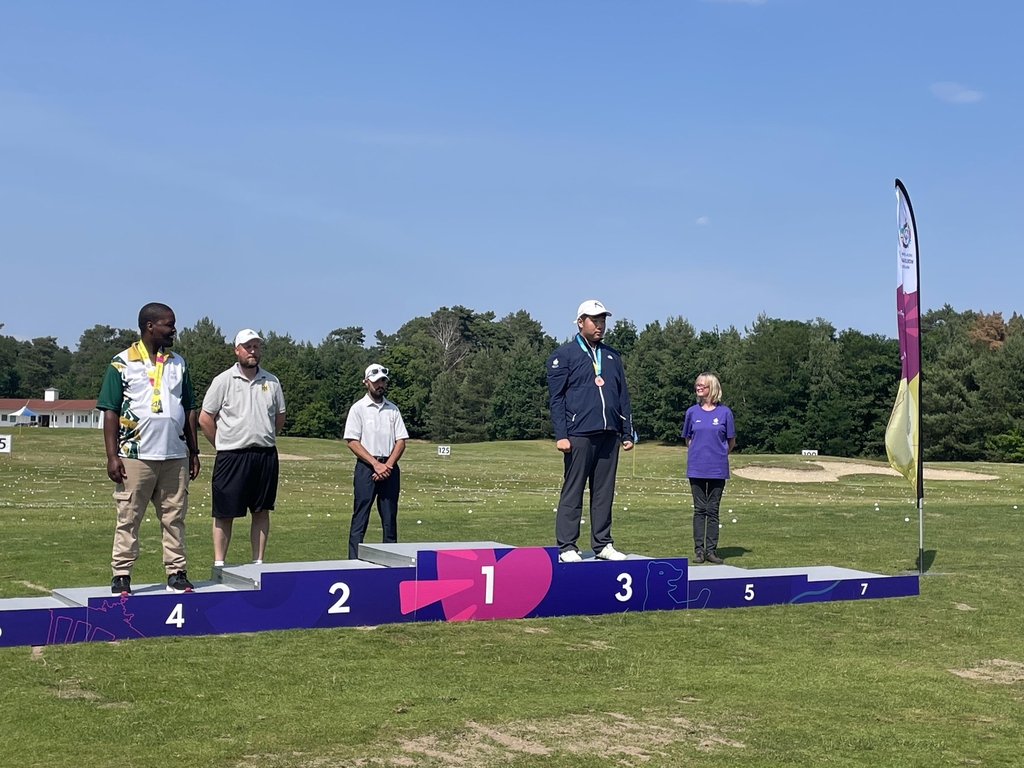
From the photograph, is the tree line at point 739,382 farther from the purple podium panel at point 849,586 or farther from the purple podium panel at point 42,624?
the purple podium panel at point 42,624

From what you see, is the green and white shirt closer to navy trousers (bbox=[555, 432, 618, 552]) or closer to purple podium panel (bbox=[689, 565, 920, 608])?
navy trousers (bbox=[555, 432, 618, 552])

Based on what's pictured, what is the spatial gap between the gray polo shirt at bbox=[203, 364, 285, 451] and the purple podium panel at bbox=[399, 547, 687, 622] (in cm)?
178

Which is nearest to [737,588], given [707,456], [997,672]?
Answer: [997,672]

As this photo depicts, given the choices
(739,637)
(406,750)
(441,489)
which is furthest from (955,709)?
(441,489)

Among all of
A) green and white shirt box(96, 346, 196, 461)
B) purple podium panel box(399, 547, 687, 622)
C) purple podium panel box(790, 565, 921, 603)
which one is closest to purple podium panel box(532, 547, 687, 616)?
purple podium panel box(399, 547, 687, 622)

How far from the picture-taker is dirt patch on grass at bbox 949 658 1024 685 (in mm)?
6297

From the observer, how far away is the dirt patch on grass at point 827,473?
36756 mm

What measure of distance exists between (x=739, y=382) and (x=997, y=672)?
267 ft

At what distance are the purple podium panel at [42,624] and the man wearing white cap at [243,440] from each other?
5.81 ft

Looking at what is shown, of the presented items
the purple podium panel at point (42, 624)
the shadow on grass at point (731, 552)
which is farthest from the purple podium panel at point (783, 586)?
the purple podium panel at point (42, 624)

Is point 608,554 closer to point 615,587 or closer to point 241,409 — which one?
point 615,587

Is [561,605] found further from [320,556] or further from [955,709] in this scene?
[320,556]

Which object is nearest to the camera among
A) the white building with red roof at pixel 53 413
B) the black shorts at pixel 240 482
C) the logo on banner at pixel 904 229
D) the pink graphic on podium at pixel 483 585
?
the pink graphic on podium at pixel 483 585

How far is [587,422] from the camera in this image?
347 inches
